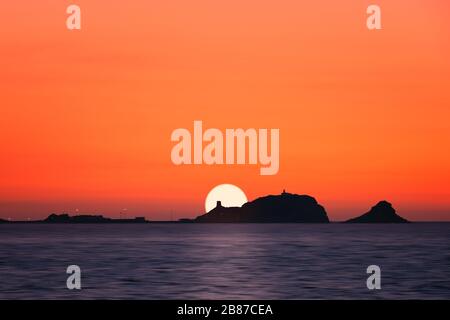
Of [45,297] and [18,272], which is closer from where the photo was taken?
[45,297]

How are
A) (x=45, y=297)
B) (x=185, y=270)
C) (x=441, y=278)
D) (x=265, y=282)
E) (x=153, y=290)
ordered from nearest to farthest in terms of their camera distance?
(x=45, y=297) → (x=153, y=290) → (x=265, y=282) → (x=441, y=278) → (x=185, y=270)

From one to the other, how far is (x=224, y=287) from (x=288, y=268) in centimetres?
2320

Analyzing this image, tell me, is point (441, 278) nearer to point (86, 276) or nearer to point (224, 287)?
point (224, 287)

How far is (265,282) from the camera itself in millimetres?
51812

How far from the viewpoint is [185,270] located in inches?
2566
